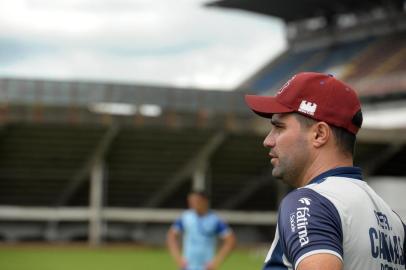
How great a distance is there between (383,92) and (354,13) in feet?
39.3

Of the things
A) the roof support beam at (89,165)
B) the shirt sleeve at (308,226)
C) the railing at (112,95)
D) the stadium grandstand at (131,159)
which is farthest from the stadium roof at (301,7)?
the shirt sleeve at (308,226)

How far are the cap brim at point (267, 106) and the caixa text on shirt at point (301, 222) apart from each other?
36cm

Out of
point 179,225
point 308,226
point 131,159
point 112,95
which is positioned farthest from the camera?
point 112,95

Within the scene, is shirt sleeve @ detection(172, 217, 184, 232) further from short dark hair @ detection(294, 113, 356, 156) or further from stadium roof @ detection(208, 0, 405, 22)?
stadium roof @ detection(208, 0, 405, 22)

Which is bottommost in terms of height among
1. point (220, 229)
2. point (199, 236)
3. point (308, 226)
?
point (199, 236)

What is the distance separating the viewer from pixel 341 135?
275 cm

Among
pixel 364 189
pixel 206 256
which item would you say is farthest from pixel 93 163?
pixel 364 189

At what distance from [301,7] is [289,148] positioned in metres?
56.4

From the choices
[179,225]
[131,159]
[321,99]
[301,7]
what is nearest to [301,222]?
[321,99]

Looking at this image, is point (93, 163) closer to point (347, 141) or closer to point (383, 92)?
point (383, 92)

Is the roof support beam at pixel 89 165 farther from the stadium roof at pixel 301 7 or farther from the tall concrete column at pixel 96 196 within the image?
the stadium roof at pixel 301 7

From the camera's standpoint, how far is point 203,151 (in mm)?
33469

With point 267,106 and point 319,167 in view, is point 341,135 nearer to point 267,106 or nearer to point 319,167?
point 319,167

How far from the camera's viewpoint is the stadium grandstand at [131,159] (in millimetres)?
30641
